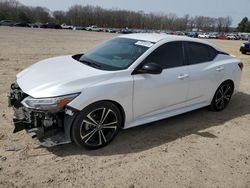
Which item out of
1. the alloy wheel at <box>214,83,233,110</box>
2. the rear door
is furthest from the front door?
the alloy wheel at <box>214,83,233,110</box>

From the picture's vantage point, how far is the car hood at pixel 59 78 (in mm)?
3758

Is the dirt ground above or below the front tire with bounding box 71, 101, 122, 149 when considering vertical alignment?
below

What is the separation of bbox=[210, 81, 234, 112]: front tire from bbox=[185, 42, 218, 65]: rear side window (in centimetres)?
71

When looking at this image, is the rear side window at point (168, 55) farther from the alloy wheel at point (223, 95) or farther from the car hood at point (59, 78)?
the alloy wheel at point (223, 95)

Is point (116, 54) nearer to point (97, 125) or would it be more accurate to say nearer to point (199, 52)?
point (97, 125)

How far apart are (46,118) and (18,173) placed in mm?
753

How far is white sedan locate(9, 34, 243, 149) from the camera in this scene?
3.78 metres

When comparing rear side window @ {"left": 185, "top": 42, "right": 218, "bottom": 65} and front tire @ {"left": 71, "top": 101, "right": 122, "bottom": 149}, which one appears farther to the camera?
rear side window @ {"left": 185, "top": 42, "right": 218, "bottom": 65}

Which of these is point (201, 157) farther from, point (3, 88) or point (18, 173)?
point (3, 88)

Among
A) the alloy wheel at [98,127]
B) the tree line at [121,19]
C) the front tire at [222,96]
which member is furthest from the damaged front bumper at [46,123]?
the tree line at [121,19]

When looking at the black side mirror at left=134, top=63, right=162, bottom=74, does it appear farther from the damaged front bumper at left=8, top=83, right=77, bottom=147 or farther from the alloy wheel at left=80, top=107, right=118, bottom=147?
the damaged front bumper at left=8, top=83, right=77, bottom=147

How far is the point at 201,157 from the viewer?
4168 millimetres

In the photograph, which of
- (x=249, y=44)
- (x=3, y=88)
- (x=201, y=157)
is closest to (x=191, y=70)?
(x=201, y=157)

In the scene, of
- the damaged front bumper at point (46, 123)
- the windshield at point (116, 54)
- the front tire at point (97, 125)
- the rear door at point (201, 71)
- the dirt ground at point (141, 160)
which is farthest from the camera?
the rear door at point (201, 71)
